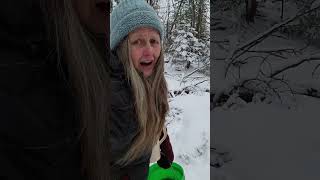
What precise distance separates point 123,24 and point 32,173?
33 centimetres

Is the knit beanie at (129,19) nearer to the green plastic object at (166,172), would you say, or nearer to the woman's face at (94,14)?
the woman's face at (94,14)

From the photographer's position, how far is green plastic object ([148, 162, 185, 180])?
84 centimetres

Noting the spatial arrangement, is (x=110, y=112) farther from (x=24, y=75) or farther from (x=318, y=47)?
(x=318, y=47)

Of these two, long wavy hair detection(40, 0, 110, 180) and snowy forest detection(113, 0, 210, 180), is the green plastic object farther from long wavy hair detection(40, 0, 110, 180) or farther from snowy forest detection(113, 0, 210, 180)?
long wavy hair detection(40, 0, 110, 180)

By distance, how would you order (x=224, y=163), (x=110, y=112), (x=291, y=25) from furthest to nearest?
(x=291, y=25) < (x=224, y=163) < (x=110, y=112)

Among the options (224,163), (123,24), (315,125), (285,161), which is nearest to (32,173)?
(123,24)

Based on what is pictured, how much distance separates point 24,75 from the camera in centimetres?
61

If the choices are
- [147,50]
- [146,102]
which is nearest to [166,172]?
[146,102]

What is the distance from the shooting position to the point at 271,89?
4.55 ft

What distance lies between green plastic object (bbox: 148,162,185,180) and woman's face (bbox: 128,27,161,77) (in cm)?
21

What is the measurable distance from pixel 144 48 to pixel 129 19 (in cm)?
7

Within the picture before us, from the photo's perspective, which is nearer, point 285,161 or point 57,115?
point 57,115

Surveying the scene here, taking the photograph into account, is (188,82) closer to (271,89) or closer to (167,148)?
(167,148)

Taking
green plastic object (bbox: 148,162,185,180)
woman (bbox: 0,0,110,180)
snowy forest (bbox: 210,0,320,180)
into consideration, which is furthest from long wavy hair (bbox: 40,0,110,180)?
snowy forest (bbox: 210,0,320,180)
